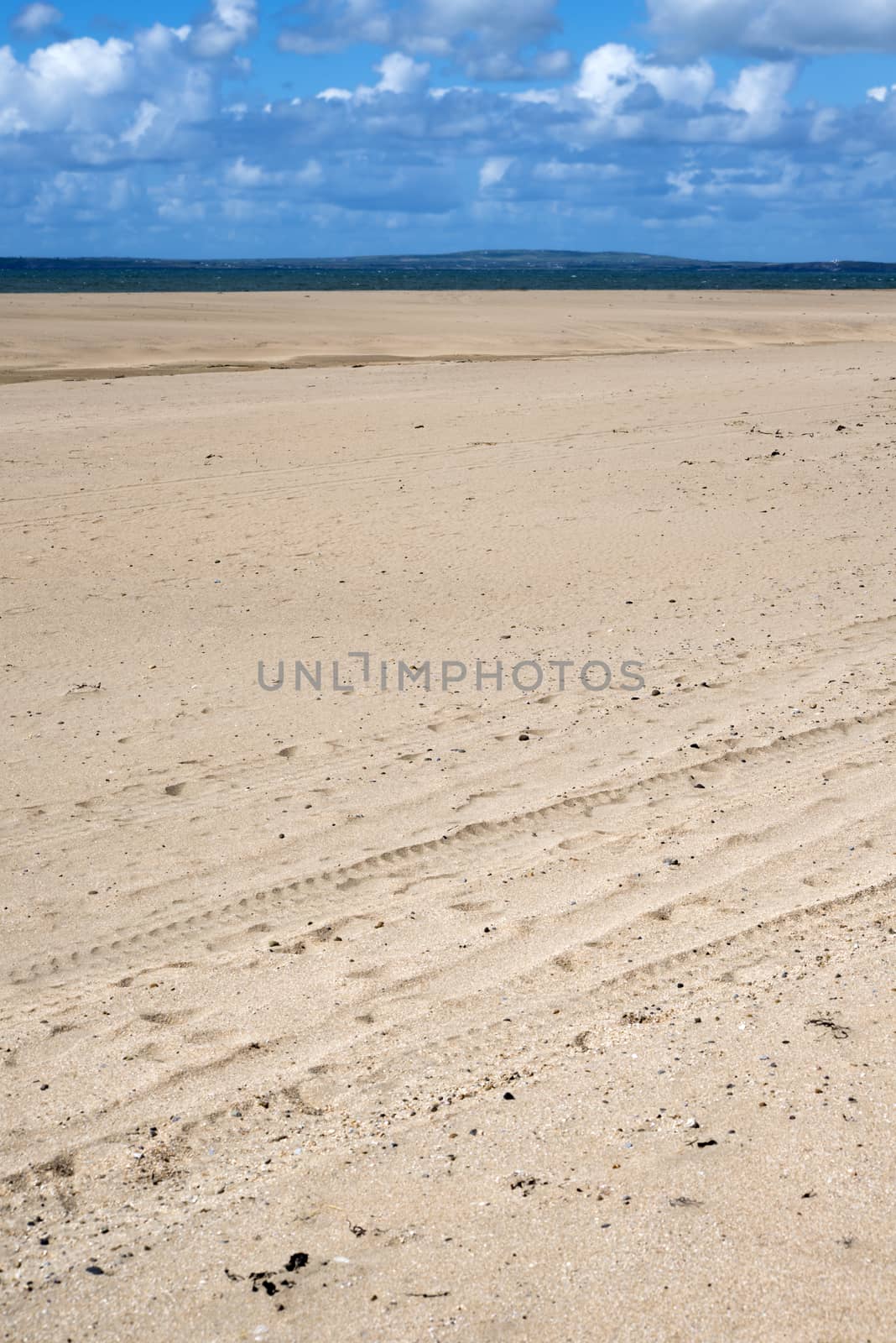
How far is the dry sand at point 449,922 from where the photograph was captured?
256 cm

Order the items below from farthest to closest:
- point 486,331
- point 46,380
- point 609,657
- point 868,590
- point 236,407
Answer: point 486,331 < point 46,380 < point 236,407 < point 868,590 < point 609,657

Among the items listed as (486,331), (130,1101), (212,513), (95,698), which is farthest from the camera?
(486,331)

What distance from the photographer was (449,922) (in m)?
4.04

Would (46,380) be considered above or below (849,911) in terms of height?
above

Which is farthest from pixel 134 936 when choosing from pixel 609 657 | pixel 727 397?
pixel 727 397

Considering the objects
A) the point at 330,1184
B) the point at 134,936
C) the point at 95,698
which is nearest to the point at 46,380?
the point at 95,698

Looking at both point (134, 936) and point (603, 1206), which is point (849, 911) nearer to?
point (603, 1206)

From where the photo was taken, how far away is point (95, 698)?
20.7ft

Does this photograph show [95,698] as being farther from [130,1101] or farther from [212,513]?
[212,513]

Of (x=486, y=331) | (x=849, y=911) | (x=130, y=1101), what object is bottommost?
(x=130, y=1101)

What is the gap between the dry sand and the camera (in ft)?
8.40

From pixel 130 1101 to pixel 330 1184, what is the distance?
0.66 metres

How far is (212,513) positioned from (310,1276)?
8.20 m

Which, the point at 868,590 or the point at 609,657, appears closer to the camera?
the point at 609,657
